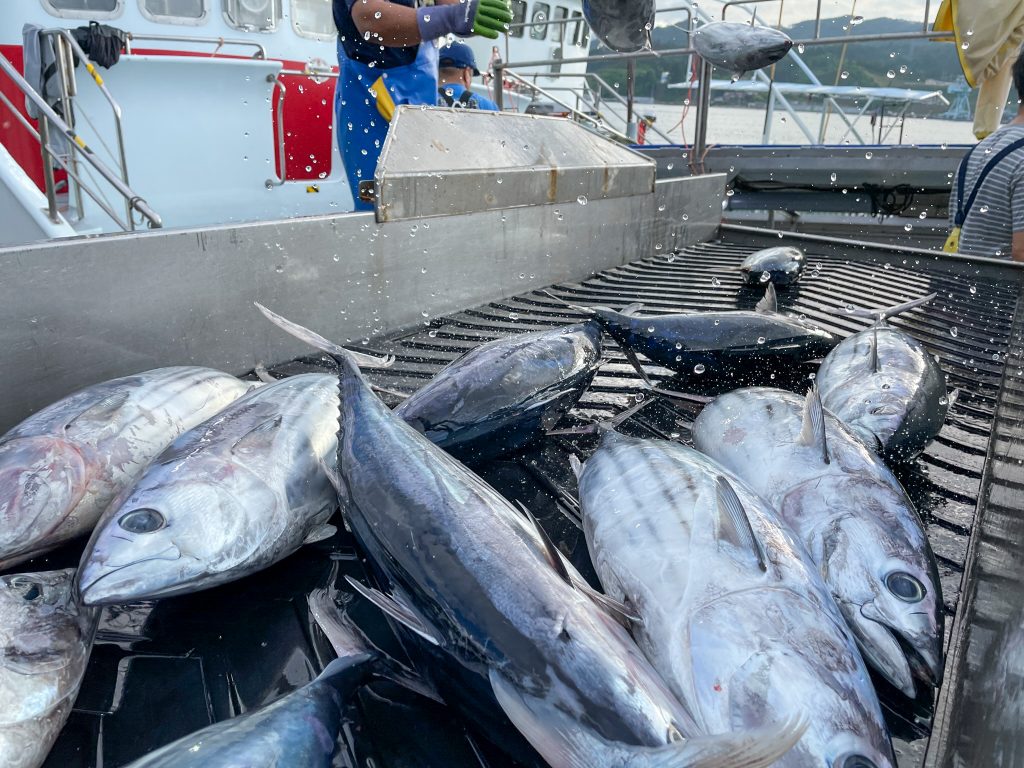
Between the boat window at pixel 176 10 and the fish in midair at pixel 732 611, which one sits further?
the boat window at pixel 176 10

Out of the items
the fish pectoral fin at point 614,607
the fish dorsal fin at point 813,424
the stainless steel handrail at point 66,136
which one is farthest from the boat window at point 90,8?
the fish pectoral fin at point 614,607

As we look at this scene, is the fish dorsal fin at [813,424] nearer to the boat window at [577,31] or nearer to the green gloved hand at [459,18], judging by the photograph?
the green gloved hand at [459,18]

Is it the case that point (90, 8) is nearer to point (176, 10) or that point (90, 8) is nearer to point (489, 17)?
point (176, 10)

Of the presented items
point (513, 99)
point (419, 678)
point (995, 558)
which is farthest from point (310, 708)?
point (513, 99)

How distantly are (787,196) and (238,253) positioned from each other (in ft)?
27.2

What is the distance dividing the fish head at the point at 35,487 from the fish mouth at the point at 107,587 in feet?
0.91

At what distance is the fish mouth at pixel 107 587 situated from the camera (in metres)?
1.28

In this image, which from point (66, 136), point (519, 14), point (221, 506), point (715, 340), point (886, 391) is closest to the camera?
point (221, 506)

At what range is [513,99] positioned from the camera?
11453mm

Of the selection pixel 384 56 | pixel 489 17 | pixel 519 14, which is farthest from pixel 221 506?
pixel 519 14

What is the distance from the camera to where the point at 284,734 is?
1.04m

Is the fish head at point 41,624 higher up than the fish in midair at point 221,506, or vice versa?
the fish in midair at point 221,506

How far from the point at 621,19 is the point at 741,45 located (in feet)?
2.97

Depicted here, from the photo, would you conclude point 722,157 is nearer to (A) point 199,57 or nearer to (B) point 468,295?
(A) point 199,57
